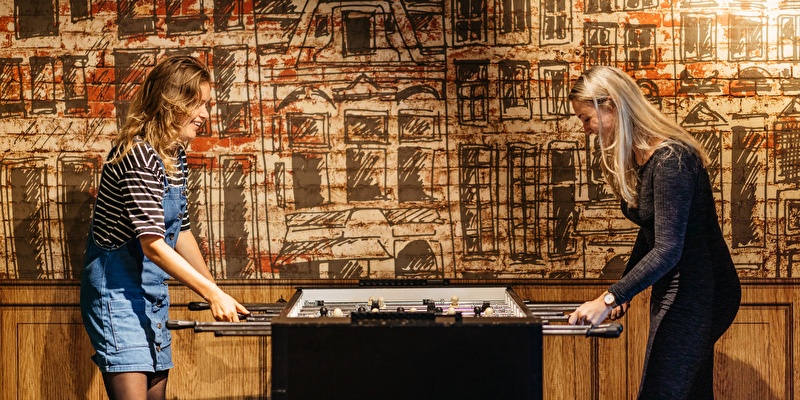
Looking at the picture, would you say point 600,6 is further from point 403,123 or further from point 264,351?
point 264,351

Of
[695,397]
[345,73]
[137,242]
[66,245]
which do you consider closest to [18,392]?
[66,245]

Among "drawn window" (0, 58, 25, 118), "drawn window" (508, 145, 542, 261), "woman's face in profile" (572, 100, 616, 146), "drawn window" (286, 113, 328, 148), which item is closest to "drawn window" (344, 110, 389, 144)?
"drawn window" (286, 113, 328, 148)

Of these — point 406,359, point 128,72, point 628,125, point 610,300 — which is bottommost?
point 406,359

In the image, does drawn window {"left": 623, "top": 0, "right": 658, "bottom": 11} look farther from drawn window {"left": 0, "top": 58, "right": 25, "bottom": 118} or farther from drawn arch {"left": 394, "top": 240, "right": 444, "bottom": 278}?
drawn window {"left": 0, "top": 58, "right": 25, "bottom": 118}

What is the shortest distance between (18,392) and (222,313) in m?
1.80

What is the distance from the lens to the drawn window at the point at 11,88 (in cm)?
334

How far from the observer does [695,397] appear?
229 cm

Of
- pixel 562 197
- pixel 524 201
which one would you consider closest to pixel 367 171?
pixel 524 201

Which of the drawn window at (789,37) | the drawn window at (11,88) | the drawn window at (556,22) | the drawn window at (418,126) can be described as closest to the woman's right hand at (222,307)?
the drawn window at (418,126)

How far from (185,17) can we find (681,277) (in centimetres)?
249

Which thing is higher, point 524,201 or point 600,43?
point 600,43

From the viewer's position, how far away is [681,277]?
2.29 m

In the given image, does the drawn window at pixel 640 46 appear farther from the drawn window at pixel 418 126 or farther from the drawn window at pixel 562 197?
the drawn window at pixel 418 126

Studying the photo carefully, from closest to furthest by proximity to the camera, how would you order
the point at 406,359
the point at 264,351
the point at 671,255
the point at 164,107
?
the point at 406,359
the point at 671,255
the point at 164,107
the point at 264,351
